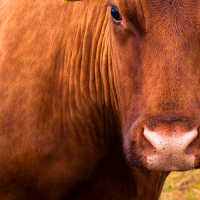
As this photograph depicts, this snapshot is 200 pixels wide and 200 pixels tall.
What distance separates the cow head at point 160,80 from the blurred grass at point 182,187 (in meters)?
3.85

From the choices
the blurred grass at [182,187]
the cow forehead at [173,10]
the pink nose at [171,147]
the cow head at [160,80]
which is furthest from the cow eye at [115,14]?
the blurred grass at [182,187]

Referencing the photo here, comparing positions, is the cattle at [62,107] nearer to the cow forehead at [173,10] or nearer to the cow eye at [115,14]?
the cow eye at [115,14]

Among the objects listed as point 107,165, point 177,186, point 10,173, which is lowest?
point 177,186

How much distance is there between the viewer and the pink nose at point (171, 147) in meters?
4.45

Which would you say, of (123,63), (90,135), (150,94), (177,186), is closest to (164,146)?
(150,94)

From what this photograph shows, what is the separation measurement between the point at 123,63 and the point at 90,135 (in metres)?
0.83

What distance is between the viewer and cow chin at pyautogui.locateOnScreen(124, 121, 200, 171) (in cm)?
445

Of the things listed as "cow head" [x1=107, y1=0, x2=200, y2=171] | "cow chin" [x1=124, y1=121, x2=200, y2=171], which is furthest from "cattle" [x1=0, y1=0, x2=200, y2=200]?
"cow chin" [x1=124, y1=121, x2=200, y2=171]

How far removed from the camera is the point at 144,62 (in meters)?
4.88

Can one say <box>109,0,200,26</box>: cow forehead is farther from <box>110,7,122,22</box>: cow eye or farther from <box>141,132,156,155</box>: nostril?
<box>141,132,156,155</box>: nostril

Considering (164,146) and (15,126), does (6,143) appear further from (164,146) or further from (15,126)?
(164,146)

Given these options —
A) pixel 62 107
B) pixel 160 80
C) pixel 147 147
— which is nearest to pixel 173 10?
pixel 160 80

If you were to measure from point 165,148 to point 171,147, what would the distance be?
4 cm

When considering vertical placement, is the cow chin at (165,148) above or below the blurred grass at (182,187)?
above
